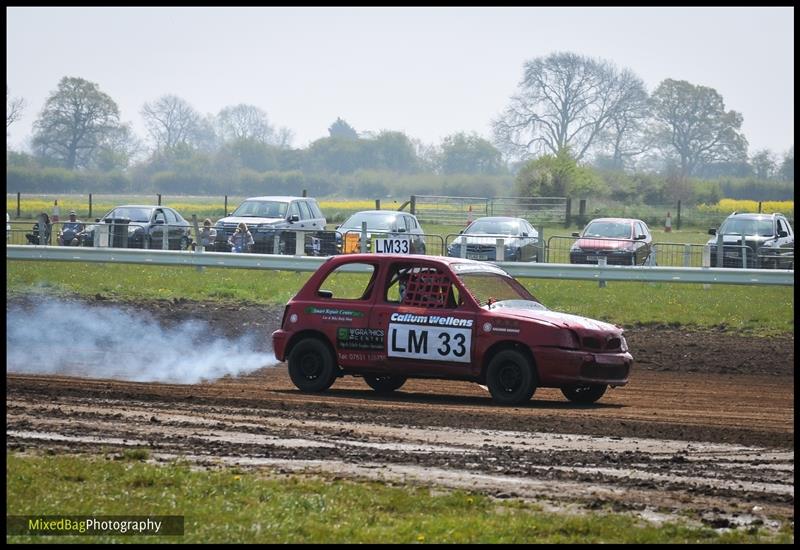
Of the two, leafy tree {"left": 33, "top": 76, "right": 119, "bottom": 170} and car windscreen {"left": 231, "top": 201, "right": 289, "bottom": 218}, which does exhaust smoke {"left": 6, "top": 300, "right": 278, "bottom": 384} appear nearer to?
car windscreen {"left": 231, "top": 201, "right": 289, "bottom": 218}

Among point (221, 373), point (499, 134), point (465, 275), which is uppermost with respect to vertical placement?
point (499, 134)

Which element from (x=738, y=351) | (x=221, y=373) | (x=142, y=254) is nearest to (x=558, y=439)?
(x=221, y=373)

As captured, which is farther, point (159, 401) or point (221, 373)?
point (221, 373)

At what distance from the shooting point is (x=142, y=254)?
27.8 m

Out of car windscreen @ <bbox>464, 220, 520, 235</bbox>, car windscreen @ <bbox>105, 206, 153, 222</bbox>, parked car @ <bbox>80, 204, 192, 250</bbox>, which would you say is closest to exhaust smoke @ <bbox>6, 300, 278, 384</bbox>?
parked car @ <bbox>80, 204, 192, 250</bbox>

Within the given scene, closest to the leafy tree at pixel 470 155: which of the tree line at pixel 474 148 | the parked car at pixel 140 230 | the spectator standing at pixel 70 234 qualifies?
the tree line at pixel 474 148

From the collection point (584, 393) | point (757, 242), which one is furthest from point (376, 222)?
point (584, 393)

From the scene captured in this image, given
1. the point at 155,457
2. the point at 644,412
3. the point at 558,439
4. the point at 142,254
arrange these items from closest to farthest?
the point at 155,457 < the point at 558,439 < the point at 644,412 < the point at 142,254

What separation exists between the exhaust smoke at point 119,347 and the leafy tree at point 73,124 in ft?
183

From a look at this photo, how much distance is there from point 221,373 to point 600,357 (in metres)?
5.65

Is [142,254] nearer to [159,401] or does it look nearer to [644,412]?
[159,401]

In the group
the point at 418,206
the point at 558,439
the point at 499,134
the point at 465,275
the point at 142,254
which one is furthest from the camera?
the point at 499,134

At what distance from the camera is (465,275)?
1479cm

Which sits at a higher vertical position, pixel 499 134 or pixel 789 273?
pixel 499 134
